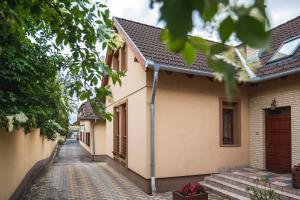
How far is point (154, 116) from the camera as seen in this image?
27.6ft

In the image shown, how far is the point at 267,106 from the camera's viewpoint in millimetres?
9016

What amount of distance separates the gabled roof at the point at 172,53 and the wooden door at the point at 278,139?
130cm

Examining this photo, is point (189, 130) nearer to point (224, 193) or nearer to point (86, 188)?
point (224, 193)

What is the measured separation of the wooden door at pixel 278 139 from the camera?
8367 millimetres

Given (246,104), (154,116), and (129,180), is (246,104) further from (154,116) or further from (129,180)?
(129,180)

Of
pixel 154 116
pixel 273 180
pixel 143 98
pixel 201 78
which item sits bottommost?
pixel 273 180

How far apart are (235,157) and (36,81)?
22.3ft

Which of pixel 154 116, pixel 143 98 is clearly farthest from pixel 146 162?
pixel 143 98

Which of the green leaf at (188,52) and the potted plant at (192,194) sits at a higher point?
the green leaf at (188,52)

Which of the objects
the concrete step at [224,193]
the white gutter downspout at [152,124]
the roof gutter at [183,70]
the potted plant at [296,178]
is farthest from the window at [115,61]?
the potted plant at [296,178]

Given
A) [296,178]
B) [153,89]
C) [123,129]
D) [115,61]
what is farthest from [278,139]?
[115,61]

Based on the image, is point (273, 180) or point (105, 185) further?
point (105, 185)

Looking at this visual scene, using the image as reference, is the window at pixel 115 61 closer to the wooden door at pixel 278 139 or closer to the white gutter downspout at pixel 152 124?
the white gutter downspout at pixel 152 124

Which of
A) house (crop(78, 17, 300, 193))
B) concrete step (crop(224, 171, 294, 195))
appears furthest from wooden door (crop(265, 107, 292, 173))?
concrete step (crop(224, 171, 294, 195))
